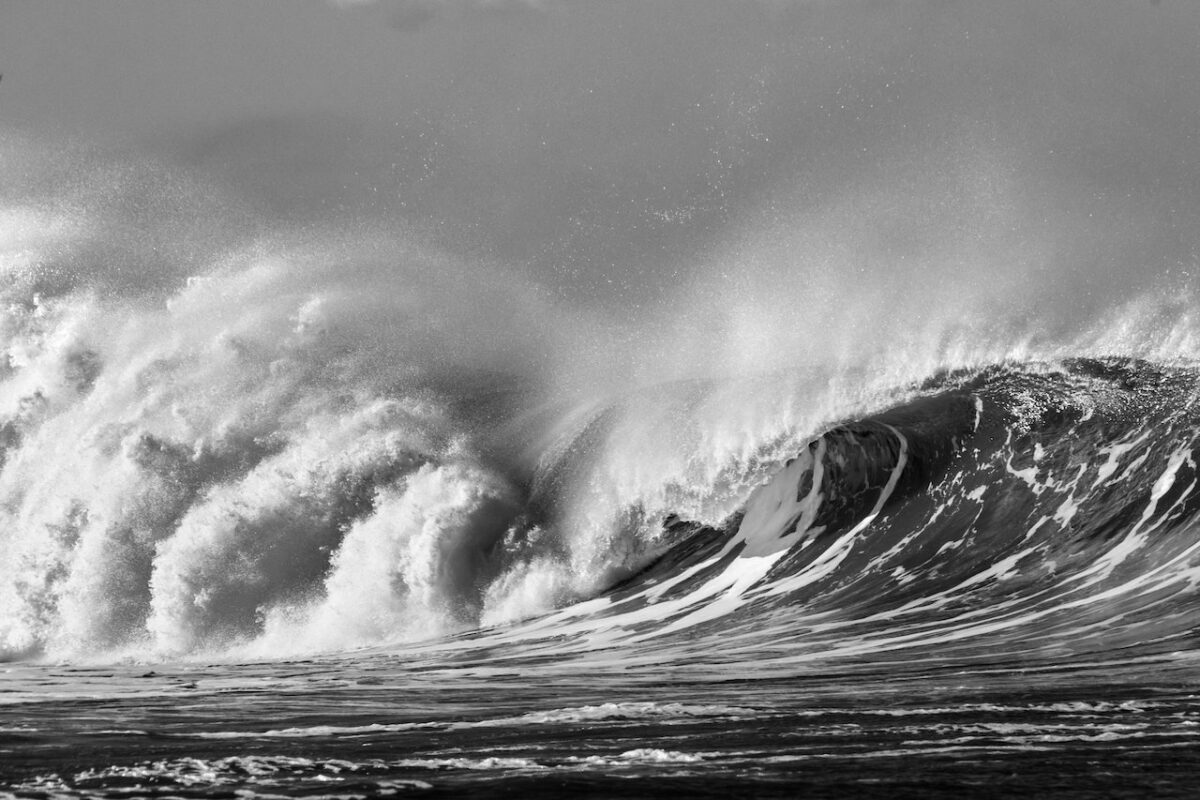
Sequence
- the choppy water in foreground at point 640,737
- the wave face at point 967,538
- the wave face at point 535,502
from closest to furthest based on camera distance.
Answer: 1. the choppy water in foreground at point 640,737
2. the wave face at point 967,538
3. the wave face at point 535,502

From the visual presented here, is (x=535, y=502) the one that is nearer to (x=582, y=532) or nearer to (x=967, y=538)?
(x=582, y=532)

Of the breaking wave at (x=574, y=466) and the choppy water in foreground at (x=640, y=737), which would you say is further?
the breaking wave at (x=574, y=466)

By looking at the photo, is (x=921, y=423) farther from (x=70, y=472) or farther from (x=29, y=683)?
(x=70, y=472)

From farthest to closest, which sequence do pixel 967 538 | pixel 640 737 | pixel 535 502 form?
pixel 535 502
pixel 967 538
pixel 640 737

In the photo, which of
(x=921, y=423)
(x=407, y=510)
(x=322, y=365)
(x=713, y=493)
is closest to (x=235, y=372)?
(x=322, y=365)

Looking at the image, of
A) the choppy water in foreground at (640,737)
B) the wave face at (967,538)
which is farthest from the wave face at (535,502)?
the choppy water in foreground at (640,737)

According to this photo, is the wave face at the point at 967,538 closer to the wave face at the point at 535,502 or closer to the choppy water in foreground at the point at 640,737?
the wave face at the point at 535,502

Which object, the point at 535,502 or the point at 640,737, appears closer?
the point at 640,737

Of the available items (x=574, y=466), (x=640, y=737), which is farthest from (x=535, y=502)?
A: (x=640, y=737)

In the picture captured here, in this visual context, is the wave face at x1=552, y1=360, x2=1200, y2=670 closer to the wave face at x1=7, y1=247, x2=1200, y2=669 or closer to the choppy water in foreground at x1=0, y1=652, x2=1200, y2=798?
the wave face at x1=7, y1=247, x2=1200, y2=669

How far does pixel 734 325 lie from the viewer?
85.5 ft

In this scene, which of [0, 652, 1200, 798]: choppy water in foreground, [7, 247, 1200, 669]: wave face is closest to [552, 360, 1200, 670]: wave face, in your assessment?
[7, 247, 1200, 669]: wave face

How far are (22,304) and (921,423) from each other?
18.7 m

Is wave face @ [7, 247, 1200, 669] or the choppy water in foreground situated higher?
wave face @ [7, 247, 1200, 669]
